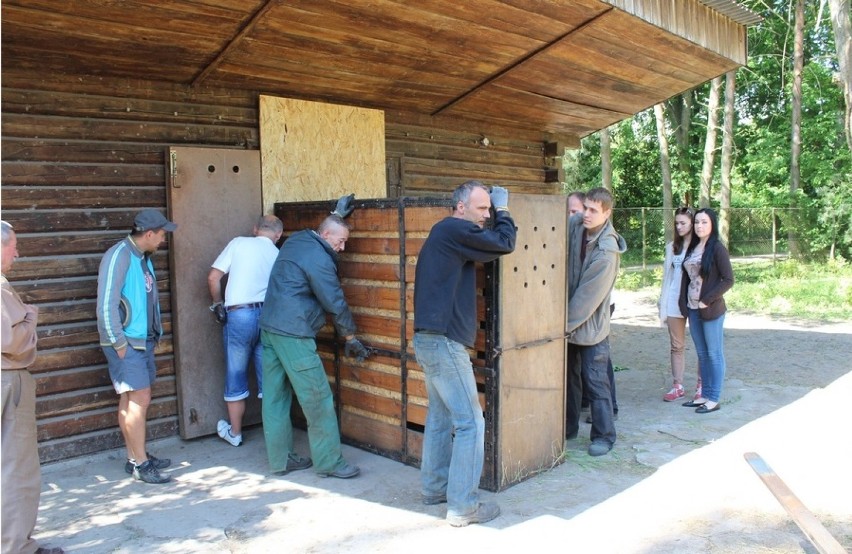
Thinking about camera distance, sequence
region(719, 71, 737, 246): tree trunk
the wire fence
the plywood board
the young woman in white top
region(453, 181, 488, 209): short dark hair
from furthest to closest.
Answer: the wire fence
region(719, 71, 737, 246): tree trunk
the young woman in white top
the plywood board
region(453, 181, 488, 209): short dark hair

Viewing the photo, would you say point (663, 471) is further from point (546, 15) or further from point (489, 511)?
point (546, 15)

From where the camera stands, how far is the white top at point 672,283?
23.1ft

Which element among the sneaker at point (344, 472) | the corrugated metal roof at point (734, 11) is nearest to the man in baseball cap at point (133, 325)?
the sneaker at point (344, 472)

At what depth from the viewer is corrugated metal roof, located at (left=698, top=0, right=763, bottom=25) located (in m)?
7.04

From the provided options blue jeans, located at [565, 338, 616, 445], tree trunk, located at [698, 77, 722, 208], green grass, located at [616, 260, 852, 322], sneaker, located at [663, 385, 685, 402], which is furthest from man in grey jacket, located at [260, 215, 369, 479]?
tree trunk, located at [698, 77, 722, 208]

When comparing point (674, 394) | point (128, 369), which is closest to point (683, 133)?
point (674, 394)

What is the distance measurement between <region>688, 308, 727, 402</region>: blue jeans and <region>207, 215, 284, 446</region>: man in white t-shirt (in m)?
4.22

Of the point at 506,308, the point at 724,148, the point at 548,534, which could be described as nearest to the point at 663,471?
the point at 548,534

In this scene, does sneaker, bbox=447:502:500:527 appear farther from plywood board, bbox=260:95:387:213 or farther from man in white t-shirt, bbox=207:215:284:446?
plywood board, bbox=260:95:387:213

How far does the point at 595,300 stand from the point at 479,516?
A: 211cm

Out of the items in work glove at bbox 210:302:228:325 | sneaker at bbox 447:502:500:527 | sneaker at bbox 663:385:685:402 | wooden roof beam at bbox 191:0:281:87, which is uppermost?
wooden roof beam at bbox 191:0:281:87

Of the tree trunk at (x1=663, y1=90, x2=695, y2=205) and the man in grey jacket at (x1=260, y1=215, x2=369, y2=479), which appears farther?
the tree trunk at (x1=663, y1=90, x2=695, y2=205)

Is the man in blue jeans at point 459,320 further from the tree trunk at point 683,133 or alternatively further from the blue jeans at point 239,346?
the tree trunk at point 683,133

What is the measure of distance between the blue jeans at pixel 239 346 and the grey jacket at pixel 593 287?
264 cm
